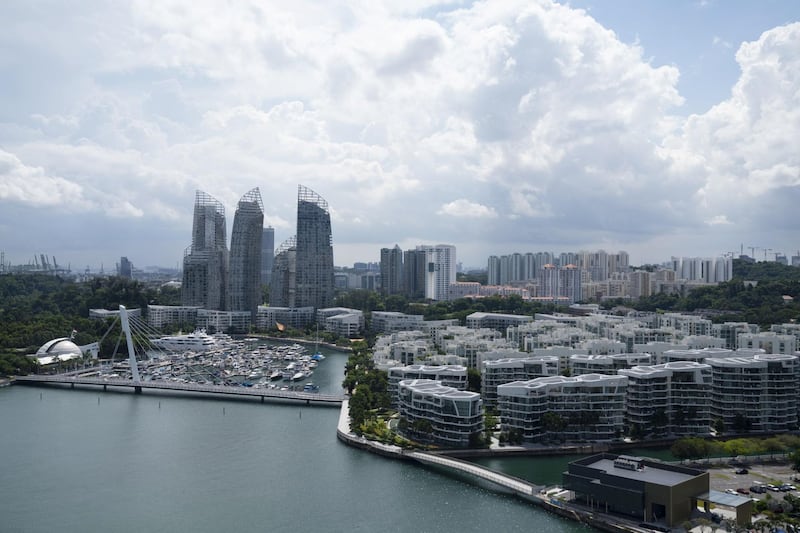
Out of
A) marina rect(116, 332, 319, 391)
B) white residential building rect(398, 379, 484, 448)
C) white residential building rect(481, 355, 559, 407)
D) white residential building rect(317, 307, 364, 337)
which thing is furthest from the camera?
white residential building rect(317, 307, 364, 337)

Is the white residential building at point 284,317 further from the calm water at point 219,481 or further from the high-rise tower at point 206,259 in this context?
the calm water at point 219,481

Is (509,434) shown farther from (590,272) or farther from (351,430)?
(590,272)

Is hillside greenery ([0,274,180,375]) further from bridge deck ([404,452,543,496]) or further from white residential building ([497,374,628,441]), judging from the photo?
white residential building ([497,374,628,441])

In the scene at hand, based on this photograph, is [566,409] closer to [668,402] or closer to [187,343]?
[668,402]

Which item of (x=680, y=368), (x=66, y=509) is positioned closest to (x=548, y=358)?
(x=680, y=368)

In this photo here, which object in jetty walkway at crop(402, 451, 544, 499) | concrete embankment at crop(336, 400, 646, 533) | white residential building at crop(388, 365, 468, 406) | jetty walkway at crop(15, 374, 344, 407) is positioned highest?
white residential building at crop(388, 365, 468, 406)

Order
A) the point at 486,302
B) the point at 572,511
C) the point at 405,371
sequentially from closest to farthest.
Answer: the point at 572,511
the point at 405,371
the point at 486,302

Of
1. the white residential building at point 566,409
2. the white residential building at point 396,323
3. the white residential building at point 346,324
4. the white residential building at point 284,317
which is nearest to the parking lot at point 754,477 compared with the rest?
the white residential building at point 566,409

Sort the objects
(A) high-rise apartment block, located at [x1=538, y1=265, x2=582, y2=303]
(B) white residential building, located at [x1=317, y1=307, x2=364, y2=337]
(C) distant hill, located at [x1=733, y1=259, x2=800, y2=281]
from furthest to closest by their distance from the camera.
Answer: (C) distant hill, located at [x1=733, y1=259, x2=800, y2=281]
(A) high-rise apartment block, located at [x1=538, y1=265, x2=582, y2=303]
(B) white residential building, located at [x1=317, y1=307, x2=364, y2=337]

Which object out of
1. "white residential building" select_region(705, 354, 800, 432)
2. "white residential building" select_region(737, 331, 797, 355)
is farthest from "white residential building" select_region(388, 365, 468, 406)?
"white residential building" select_region(737, 331, 797, 355)
